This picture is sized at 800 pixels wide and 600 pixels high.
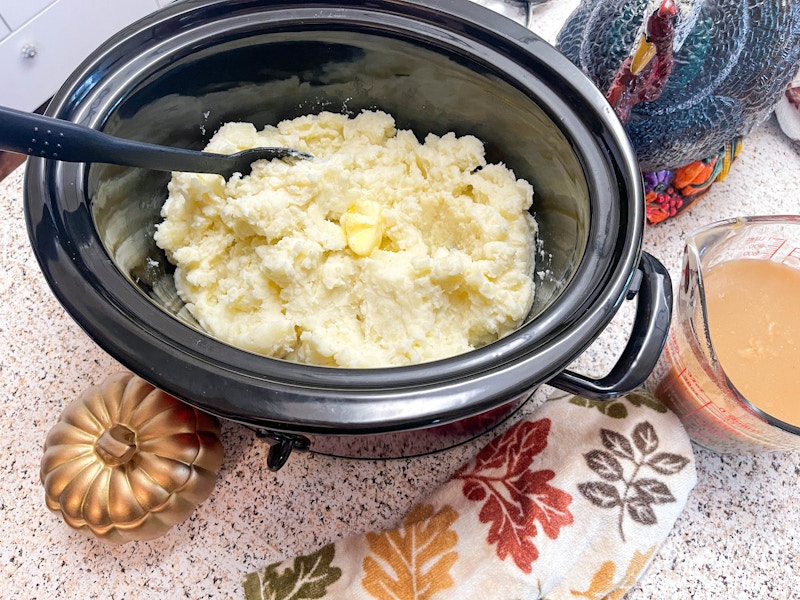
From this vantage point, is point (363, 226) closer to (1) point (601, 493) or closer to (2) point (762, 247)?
(1) point (601, 493)

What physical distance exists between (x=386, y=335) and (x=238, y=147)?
1.11 feet

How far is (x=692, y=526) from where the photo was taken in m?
0.77

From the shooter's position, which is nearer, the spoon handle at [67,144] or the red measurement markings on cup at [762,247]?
the spoon handle at [67,144]

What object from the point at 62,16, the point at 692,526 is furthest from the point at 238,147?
the point at 62,16

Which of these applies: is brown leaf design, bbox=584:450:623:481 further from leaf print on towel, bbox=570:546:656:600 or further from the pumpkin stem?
the pumpkin stem

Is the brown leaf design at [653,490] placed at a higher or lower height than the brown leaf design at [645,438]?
lower

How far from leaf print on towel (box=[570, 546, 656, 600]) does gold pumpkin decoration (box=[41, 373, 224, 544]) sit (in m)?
0.47

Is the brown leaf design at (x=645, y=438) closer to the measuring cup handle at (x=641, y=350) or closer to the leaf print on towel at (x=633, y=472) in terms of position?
the leaf print on towel at (x=633, y=472)

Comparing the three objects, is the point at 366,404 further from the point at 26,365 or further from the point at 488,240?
the point at 26,365

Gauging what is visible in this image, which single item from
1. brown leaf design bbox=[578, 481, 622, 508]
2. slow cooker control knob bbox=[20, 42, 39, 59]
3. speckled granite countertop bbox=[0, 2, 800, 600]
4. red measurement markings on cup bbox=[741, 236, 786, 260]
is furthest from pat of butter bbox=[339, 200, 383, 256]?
slow cooker control knob bbox=[20, 42, 39, 59]

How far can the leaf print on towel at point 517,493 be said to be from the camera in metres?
0.69

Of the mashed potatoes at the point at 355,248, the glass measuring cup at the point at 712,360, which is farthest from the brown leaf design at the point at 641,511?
the mashed potatoes at the point at 355,248

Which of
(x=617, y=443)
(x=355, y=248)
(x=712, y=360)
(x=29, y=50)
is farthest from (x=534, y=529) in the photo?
(x=29, y=50)

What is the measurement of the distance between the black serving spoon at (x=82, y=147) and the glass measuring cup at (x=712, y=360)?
0.61 metres
